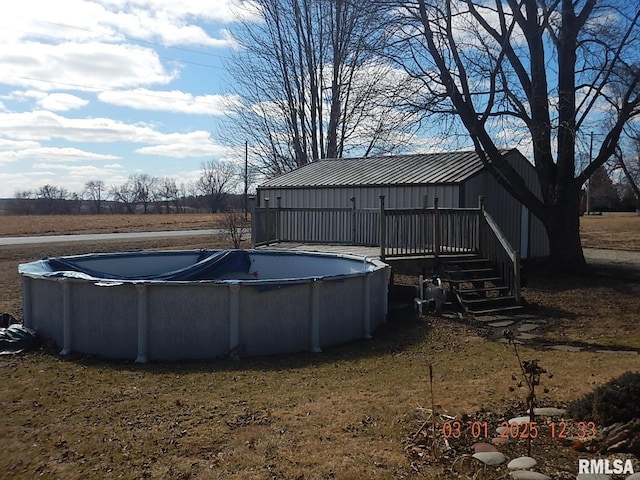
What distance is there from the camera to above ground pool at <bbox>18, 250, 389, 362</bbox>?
762cm

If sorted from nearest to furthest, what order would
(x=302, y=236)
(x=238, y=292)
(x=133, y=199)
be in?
(x=238, y=292), (x=302, y=236), (x=133, y=199)

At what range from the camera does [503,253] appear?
12047 mm

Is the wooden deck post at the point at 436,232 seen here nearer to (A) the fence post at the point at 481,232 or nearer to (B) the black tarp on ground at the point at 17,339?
(A) the fence post at the point at 481,232

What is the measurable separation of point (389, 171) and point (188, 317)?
11.2 meters

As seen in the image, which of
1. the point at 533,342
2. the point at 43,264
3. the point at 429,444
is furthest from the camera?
the point at 43,264

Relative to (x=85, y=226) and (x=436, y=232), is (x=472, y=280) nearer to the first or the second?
(x=436, y=232)

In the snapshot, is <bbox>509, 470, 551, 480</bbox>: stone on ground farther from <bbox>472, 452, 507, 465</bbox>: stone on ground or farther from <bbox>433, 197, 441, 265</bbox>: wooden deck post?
<bbox>433, 197, 441, 265</bbox>: wooden deck post

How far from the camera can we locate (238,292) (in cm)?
765

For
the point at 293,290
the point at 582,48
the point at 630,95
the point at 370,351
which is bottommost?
the point at 370,351

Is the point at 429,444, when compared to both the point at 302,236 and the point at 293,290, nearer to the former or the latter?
the point at 293,290

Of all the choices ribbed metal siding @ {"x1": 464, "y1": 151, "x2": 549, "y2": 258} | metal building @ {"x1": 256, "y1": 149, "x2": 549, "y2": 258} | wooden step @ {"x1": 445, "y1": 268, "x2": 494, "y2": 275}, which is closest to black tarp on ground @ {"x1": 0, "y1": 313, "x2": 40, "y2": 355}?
wooden step @ {"x1": 445, "y1": 268, "x2": 494, "y2": 275}

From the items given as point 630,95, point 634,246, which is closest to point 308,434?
point 630,95

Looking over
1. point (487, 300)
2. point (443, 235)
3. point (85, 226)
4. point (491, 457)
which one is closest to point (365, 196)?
point (443, 235)

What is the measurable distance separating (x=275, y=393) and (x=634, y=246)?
2625 centimetres
